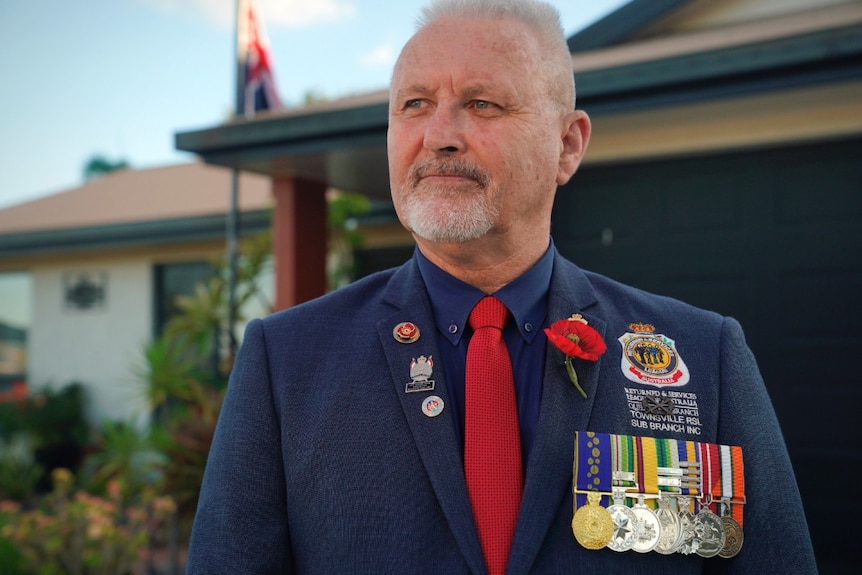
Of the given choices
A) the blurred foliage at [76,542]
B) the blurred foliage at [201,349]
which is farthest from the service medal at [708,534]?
the blurred foliage at [201,349]

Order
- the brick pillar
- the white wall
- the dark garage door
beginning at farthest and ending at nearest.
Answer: the white wall < the brick pillar < the dark garage door

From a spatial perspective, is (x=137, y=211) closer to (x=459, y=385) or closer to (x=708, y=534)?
(x=459, y=385)

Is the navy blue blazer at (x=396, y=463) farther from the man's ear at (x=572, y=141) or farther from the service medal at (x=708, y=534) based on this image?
the man's ear at (x=572, y=141)

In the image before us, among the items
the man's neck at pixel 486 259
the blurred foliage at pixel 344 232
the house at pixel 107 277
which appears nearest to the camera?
the man's neck at pixel 486 259

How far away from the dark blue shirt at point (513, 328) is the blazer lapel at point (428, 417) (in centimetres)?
3

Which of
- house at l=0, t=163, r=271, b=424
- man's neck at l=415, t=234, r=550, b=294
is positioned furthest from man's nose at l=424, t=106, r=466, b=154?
house at l=0, t=163, r=271, b=424

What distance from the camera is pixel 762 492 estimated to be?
147cm

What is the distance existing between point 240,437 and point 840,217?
453 cm

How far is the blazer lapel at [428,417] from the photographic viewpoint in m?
1.39

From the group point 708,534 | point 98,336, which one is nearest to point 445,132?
point 708,534

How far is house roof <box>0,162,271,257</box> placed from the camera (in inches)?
386

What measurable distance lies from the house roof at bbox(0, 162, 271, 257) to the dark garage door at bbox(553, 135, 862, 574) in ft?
15.8

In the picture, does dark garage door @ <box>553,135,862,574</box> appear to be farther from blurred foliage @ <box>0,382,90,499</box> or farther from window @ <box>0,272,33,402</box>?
window @ <box>0,272,33,402</box>

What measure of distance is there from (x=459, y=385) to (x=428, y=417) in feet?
0.41
